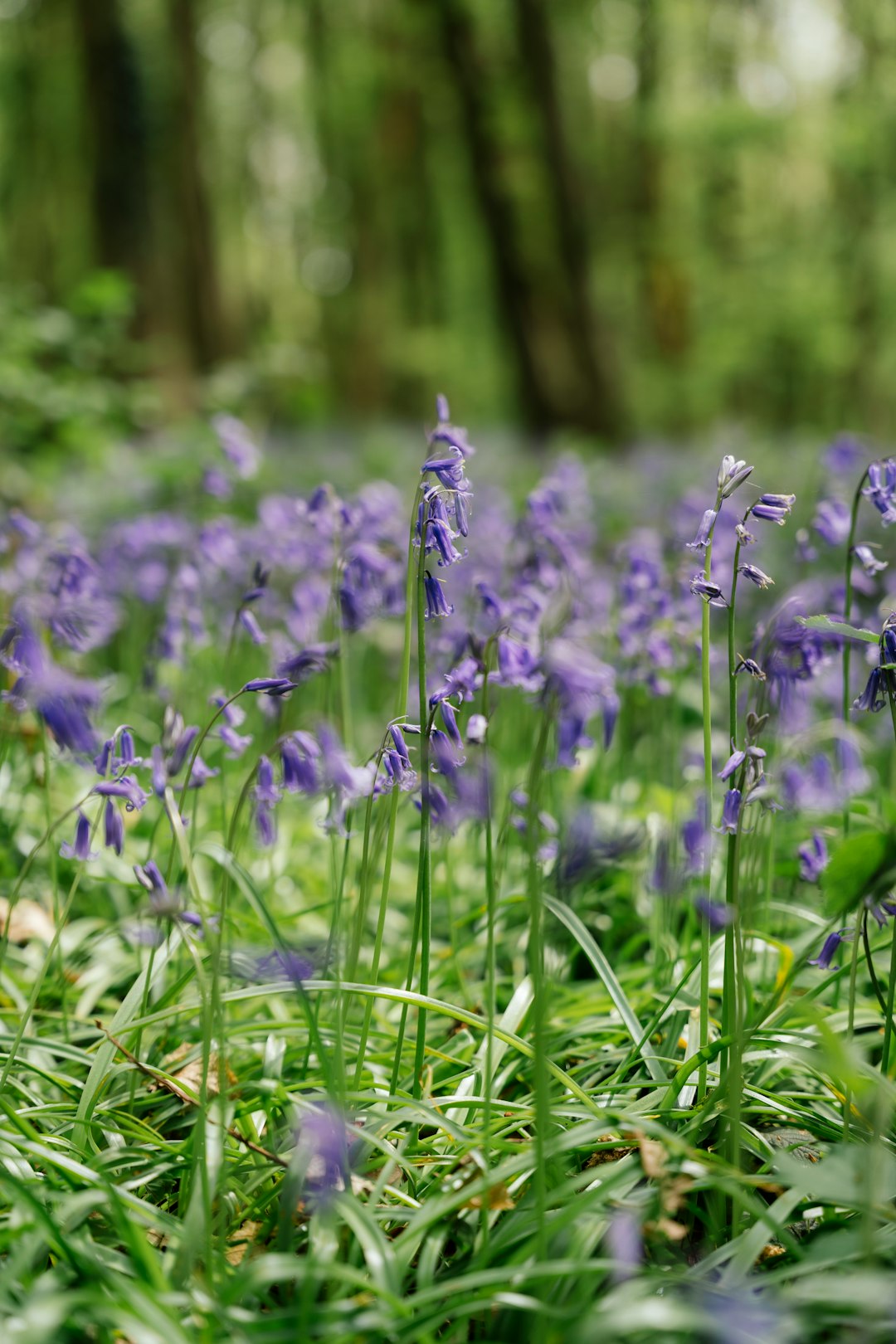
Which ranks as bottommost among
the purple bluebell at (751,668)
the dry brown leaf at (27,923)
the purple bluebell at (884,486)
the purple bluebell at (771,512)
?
the dry brown leaf at (27,923)

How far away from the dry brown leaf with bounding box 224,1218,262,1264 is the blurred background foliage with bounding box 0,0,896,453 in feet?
15.2

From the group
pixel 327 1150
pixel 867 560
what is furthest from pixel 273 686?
pixel 867 560

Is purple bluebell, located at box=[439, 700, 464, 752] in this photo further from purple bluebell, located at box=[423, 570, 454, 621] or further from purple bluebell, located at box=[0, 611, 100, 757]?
purple bluebell, located at box=[0, 611, 100, 757]

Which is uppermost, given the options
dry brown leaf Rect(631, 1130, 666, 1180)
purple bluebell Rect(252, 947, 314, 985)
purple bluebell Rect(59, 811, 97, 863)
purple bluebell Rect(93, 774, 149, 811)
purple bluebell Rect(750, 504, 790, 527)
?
purple bluebell Rect(750, 504, 790, 527)

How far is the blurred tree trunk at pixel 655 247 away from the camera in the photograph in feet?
62.8

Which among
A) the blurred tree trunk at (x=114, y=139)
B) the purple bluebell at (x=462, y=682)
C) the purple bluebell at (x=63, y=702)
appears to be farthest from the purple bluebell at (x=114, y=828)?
the blurred tree trunk at (x=114, y=139)

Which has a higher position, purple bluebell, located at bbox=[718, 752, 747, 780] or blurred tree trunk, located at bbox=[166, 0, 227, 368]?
blurred tree trunk, located at bbox=[166, 0, 227, 368]

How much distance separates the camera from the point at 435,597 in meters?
2.33

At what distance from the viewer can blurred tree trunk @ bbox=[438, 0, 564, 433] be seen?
13352 millimetres

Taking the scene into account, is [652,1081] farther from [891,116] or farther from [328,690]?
[891,116]

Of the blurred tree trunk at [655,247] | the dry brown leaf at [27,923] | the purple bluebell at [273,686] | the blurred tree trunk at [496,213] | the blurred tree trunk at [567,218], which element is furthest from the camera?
the blurred tree trunk at [655,247]

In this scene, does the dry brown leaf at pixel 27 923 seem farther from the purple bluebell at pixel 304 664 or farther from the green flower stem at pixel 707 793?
the green flower stem at pixel 707 793

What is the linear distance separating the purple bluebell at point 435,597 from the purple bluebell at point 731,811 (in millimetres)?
690

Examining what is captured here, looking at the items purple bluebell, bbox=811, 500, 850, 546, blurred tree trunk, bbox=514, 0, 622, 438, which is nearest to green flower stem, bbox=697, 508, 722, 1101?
purple bluebell, bbox=811, 500, 850, 546
